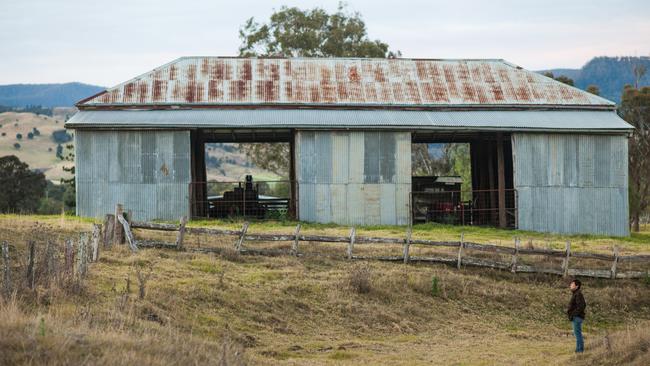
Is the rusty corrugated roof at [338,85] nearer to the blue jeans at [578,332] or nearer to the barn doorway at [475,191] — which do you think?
the barn doorway at [475,191]

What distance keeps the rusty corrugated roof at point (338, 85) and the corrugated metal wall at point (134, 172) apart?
2.00 metres

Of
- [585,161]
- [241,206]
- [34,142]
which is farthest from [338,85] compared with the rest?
[34,142]

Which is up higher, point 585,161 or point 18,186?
point 585,161

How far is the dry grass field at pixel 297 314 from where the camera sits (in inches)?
597

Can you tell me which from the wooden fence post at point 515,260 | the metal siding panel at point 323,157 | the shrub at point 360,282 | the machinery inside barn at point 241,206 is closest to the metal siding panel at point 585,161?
the metal siding panel at point 323,157

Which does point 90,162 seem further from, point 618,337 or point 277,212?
point 618,337

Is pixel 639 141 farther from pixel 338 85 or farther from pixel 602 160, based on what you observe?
pixel 338 85

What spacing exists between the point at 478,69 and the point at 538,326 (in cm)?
2079

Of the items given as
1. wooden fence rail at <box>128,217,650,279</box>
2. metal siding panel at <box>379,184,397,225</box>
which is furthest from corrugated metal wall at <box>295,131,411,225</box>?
wooden fence rail at <box>128,217,650,279</box>

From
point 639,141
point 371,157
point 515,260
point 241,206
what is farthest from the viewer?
point 639,141

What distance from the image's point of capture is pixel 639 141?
61719 mm

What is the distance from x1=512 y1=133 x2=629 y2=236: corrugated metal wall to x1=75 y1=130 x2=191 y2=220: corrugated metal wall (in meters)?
13.6

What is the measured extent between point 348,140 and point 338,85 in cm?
407

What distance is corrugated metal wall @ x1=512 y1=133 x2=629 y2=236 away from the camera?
124 ft
